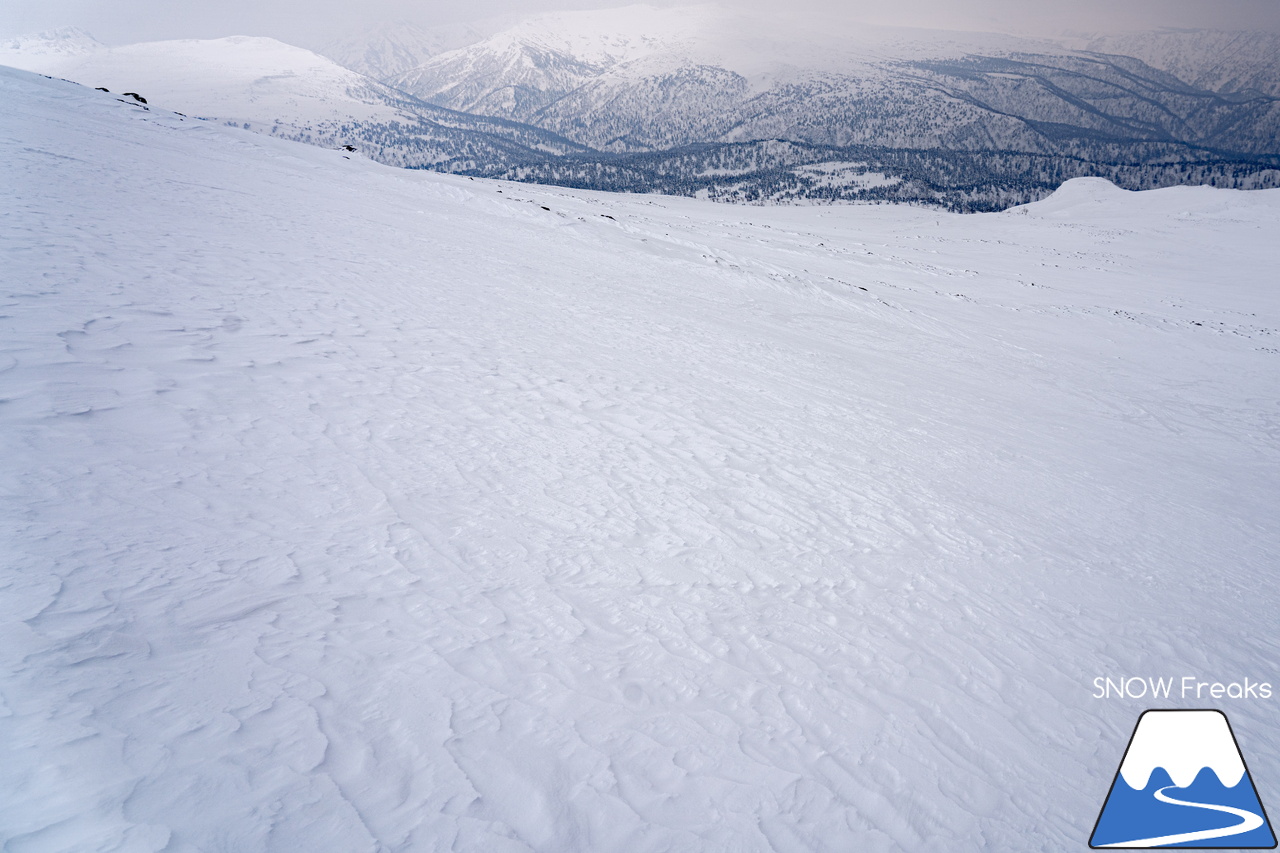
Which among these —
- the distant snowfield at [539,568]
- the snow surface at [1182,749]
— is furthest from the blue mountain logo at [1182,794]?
the distant snowfield at [539,568]

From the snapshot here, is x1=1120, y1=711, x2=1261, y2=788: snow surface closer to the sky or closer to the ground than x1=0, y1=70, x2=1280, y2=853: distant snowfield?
closer to the ground

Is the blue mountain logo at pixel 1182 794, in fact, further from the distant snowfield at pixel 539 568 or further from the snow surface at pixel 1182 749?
the distant snowfield at pixel 539 568

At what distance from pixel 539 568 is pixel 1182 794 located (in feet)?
14.8

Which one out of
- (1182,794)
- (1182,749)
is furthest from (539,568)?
(1182,749)

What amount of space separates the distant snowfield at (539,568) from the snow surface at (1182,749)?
5.5 inches

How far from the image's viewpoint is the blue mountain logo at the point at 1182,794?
3438mm

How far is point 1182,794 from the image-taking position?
12.2 ft

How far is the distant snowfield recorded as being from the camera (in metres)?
2.89

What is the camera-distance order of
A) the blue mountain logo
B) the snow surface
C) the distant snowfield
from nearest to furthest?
the distant snowfield
the blue mountain logo
the snow surface

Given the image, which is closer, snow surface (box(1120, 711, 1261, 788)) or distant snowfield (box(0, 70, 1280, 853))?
distant snowfield (box(0, 70, 1280, 853))

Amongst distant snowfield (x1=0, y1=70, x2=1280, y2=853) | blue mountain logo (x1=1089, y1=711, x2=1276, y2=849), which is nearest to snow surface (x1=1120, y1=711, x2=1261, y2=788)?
blue mountain logo (x1=1089, y1=711, x2=1276, y2=849)

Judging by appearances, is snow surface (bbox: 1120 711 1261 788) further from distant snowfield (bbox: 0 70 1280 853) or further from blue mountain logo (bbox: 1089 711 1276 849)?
distant snowfield (bbox: 0 70 1280 853)

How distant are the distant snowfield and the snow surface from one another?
0.14m

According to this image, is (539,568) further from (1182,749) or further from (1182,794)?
(1182,749)
